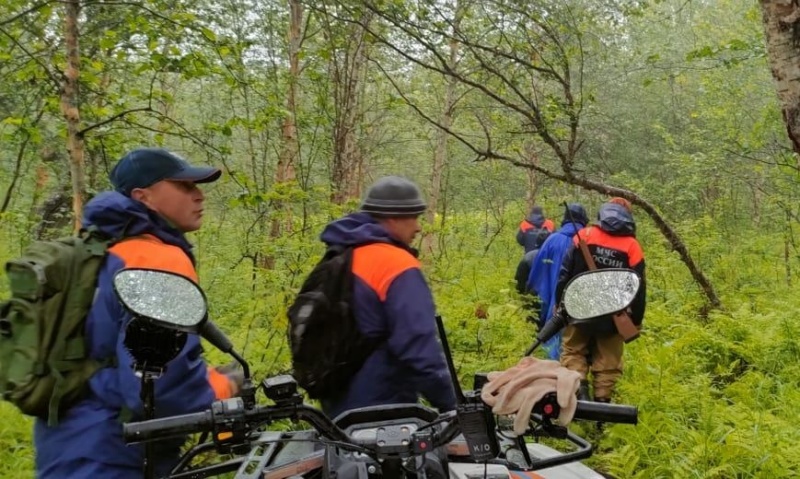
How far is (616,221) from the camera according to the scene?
6336mm

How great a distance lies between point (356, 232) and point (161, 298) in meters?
1.55

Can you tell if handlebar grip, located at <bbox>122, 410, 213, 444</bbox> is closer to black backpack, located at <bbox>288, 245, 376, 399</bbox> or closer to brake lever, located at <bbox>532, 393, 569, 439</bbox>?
brake lever, located at <bbox>532, 393, 569, 439</bbox>

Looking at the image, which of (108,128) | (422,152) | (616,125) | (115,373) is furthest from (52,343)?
(422,152)

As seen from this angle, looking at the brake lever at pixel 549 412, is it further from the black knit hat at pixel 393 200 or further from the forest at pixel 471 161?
the forest at pixel 471 161

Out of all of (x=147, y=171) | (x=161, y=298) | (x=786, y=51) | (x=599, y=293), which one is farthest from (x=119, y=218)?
(x=786, y=51)

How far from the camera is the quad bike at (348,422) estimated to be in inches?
59.2

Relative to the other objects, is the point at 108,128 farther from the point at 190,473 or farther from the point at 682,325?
the point at 682,325

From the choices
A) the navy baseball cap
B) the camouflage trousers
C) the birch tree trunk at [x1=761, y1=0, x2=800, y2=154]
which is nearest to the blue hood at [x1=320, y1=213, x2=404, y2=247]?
the navy baseball cap

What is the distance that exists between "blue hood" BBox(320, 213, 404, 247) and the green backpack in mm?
1171

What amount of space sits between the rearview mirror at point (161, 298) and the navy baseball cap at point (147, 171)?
1048 mm

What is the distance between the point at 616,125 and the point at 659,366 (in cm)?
1655

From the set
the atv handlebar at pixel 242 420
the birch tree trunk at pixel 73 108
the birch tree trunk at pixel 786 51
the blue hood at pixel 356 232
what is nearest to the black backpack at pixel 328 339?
the blue hood at pixel 356 232

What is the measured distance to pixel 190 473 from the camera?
1.79 metres

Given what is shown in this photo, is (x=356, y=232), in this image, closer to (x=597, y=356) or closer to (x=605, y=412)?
(x=605, y=412)
